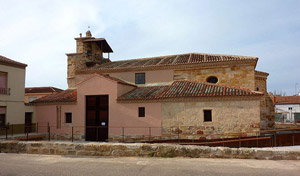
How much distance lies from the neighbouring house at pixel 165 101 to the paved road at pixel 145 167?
19.8 ft

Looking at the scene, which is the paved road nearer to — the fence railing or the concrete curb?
the concrete curb

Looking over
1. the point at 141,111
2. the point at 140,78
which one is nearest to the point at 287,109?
the point at 140,78

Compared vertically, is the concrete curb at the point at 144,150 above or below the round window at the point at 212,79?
below

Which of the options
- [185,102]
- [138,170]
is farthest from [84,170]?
[185,102]

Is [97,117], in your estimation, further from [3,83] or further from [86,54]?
[86,54]

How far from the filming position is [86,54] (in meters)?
22.9

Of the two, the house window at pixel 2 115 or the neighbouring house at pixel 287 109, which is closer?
the house window at pixel 2 115

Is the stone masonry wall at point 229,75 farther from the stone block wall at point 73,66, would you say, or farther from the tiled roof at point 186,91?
the stone block wall at point 73,66

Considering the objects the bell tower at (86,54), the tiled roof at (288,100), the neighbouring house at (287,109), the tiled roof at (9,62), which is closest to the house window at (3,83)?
the tiled roof at (9,62)

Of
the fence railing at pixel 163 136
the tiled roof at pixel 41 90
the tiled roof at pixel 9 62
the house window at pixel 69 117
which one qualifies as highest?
the tiled roof at pixel 9 62

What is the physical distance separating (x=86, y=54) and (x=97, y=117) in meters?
8.75

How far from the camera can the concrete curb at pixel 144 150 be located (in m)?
7.14

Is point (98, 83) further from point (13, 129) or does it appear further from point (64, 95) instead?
point (13, 129)

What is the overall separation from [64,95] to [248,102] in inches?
558
